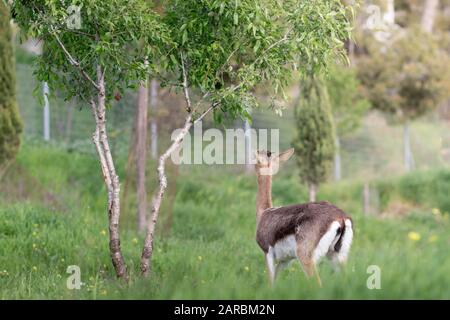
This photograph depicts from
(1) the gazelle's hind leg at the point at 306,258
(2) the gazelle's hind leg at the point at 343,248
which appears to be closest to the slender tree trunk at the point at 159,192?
(1) the gazelle's hind leg at the point at 306,258

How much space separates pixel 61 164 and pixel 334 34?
9.47 m

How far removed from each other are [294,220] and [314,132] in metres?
7.12

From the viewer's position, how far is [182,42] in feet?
26.7

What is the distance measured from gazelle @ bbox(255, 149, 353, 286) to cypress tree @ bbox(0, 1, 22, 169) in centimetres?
639

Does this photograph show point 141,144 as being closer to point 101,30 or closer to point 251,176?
point 101,30

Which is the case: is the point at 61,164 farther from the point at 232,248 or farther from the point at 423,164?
A: the point at 423,164

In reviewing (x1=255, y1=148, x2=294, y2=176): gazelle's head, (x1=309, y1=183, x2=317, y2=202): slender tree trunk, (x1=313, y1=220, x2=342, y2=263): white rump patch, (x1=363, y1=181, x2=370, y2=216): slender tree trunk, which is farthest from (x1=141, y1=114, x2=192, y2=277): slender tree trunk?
(x1=363, y1=181, x2=370, y2=216): slender tree trunk

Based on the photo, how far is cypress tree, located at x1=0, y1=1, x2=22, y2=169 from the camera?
542 inches
